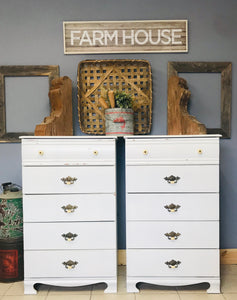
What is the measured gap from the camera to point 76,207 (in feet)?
6.29

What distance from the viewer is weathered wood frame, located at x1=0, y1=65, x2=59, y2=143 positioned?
238 cm

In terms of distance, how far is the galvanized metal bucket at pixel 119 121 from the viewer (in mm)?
2117

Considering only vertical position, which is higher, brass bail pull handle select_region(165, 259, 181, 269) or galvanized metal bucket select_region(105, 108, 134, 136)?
galvanized metal bucket select_region(105, 108, 134, 136)

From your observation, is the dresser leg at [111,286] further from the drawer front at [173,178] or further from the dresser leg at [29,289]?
the drawer front at [173,178]

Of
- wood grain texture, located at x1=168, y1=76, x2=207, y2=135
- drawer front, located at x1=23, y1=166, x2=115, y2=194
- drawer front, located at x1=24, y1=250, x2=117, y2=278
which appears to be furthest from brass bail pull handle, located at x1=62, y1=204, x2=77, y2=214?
wood grain texture, located at x1=168, y1=76, x2=207, y2=135

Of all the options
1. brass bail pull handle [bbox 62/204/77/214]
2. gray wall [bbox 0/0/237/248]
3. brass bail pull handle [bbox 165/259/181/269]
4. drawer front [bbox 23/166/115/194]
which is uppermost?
gray wall [bbox 0/0/237/248]

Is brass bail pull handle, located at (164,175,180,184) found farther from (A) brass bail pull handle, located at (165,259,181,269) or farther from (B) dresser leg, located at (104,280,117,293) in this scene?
(B) dresser leg, located at (104,280,117,293)

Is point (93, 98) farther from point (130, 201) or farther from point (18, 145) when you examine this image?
point (130, 201)

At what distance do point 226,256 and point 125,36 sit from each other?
84.6 inches

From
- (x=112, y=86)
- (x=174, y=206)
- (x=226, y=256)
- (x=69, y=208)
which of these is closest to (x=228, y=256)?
(x=226, y=256)

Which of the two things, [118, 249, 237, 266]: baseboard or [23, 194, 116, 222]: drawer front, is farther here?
[118, 249, 237, 266]: baseboard

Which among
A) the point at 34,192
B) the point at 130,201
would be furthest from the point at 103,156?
the point at 34,192

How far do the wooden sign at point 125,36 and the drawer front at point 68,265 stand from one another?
166cm

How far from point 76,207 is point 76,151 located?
394 mm
